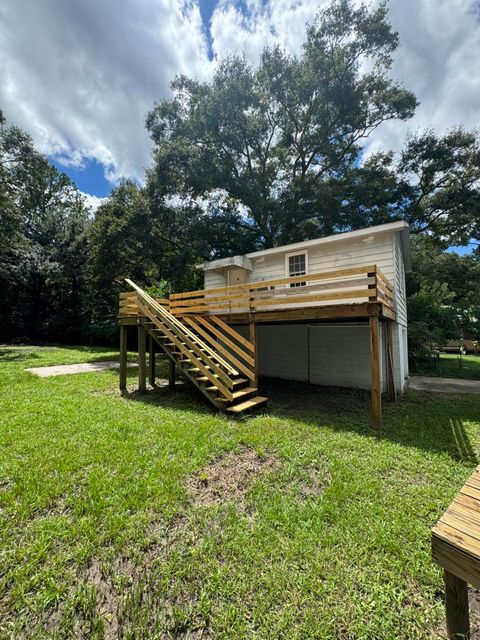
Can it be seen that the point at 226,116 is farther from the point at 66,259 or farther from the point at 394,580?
the point at 394,580

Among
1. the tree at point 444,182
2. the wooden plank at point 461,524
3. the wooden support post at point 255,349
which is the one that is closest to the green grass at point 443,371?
the tree at point 444,182

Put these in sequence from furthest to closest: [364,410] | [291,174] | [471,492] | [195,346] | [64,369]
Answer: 1. [291,174]
2. [64,369]
3. [195,346]
4. [364,410]
5. [471,492]

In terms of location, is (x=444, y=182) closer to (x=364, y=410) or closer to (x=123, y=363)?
(x=364, y=410)

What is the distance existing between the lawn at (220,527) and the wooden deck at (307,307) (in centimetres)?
195

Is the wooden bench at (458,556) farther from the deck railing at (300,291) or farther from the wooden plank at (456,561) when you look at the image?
the deck railing at (300,291)

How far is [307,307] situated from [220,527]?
15.1ft

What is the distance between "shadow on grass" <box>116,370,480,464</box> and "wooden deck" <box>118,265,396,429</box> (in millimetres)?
578

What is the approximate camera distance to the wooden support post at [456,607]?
5.22ft

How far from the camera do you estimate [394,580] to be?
2.06 metres

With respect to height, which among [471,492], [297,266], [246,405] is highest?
[297,266]

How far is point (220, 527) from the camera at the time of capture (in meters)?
2.58

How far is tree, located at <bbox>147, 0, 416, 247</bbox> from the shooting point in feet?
50.1

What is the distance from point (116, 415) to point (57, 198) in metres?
36.5

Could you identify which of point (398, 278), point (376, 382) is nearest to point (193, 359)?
point (376, 382)
